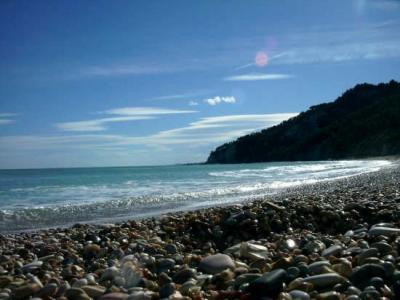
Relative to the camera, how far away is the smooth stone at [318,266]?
13.2ft

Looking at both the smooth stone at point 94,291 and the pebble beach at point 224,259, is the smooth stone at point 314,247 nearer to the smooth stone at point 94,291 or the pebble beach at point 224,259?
the pebble beach at point 224,259

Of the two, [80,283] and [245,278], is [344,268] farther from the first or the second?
[80,283]

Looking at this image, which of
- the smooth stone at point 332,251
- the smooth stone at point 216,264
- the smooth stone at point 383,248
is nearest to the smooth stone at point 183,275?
the smooth stone at point 216,264

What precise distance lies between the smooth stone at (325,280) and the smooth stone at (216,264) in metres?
0.99

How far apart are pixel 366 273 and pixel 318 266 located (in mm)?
450

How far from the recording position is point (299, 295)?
3.49m

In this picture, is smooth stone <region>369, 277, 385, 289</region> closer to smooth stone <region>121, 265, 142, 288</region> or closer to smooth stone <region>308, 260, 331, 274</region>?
smooth stone <region>308, 260, 331, 274</region>

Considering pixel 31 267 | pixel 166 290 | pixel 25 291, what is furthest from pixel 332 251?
pixel 31 267

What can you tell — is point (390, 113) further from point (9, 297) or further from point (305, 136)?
point (9, 297)

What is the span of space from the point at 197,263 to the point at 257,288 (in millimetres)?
1530

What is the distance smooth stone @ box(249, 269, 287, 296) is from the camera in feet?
11.9

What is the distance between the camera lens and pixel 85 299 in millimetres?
3828

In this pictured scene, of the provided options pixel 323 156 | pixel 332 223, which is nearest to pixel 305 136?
pixel 323 156

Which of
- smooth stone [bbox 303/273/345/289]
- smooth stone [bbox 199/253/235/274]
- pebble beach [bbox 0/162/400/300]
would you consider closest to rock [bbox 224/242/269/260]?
pebble beach [bbox 0/162/400/300]
